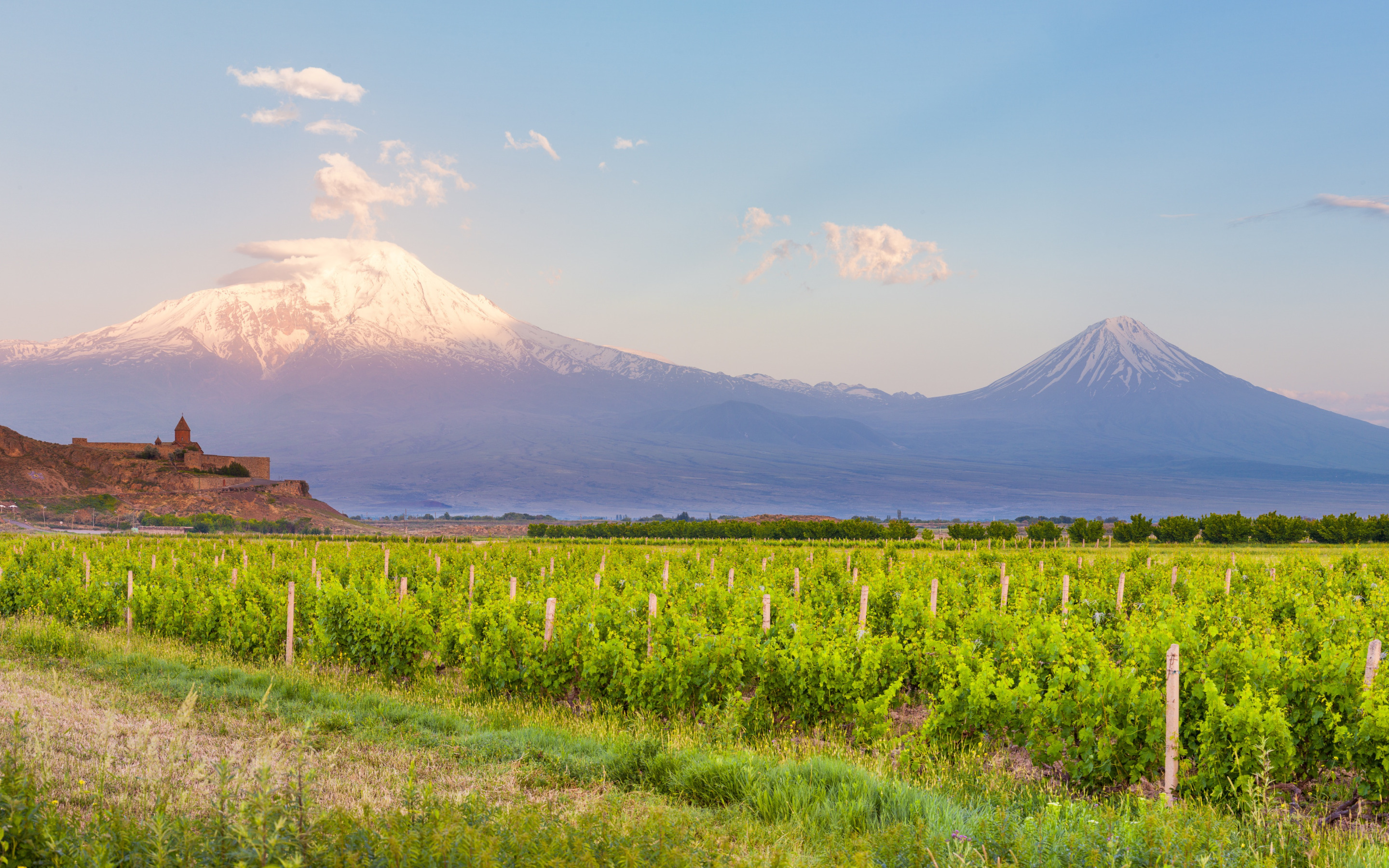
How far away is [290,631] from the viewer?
15.6 metres

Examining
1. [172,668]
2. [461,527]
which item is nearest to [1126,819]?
[172,668]

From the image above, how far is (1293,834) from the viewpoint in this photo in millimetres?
6867

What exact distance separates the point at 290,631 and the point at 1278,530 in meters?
63.9

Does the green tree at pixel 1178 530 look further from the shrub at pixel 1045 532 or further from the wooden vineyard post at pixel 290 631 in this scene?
the wooden vineyard post at pixel 290 631

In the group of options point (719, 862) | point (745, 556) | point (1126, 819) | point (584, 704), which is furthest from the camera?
→ point (745, 556)

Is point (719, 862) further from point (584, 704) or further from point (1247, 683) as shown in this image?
point (584, 704)

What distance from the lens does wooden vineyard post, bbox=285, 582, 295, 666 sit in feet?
50.8

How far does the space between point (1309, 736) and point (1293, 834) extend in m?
2.00

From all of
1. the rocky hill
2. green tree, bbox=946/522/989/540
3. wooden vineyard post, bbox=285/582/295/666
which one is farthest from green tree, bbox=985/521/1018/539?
the rocky hill

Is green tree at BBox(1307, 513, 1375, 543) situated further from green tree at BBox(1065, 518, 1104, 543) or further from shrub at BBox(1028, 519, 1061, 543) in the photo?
shrub at BBox(1028, 519, 1061, 543)

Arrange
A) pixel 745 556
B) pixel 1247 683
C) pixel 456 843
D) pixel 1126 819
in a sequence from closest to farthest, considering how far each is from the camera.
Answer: pixel 456 843 → pixel 1126 819 → pixel 1247 683 → pixel 745 556

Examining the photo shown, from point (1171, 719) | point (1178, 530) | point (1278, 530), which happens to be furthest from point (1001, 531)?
point (1171, 719)

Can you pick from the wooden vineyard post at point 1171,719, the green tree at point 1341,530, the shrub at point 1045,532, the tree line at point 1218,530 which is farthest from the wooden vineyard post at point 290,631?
the green tree at point 1341,530

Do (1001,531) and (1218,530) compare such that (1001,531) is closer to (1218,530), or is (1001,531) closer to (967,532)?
(967,532)
